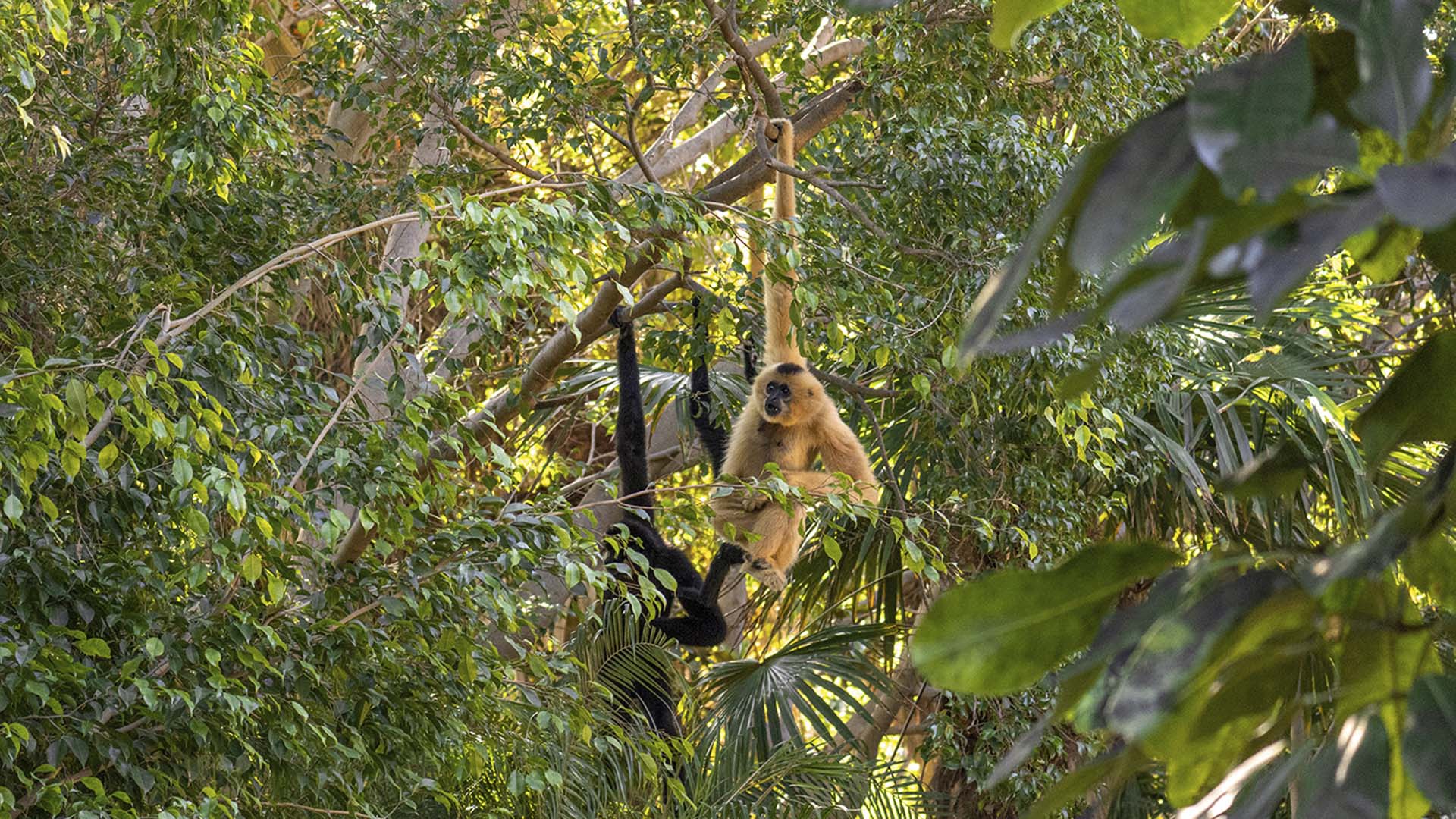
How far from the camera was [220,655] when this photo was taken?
332cm

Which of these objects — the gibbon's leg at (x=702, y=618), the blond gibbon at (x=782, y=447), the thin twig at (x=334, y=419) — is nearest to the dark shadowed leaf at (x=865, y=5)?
the thin twig at (x=334, y=419)

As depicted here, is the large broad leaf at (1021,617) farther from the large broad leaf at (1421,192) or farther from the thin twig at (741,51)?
the thin twig at (741,51)

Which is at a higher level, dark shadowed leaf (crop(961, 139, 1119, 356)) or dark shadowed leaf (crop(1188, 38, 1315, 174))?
dark shadowed leaf (crop(1188, 38, 1315, 174))

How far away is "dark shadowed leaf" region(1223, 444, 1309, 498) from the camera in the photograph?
60 cm

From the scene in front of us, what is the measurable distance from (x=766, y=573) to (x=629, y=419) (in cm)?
98

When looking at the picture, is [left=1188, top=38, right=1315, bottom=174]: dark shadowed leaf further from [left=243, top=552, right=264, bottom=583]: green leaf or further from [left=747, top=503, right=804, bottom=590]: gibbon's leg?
[left=747, top=503, right=804, bottom=590]: gibbon's leg

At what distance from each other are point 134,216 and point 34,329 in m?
0.46

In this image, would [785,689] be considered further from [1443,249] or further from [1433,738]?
[1433,738]

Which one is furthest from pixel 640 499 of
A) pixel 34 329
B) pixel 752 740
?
pixel 34 329

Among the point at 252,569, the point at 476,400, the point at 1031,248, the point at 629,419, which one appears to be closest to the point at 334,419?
the point at 252,569

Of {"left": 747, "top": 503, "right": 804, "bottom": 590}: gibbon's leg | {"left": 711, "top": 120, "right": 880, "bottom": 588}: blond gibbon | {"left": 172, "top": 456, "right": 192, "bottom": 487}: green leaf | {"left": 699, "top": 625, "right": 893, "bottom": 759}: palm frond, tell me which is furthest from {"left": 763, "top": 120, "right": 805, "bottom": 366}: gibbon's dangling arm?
{"left": 172, "top": 456, "right": 192, "bottom": 487}: green leaf

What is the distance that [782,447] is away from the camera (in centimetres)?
576

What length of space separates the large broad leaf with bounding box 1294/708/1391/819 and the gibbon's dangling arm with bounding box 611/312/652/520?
4384mm

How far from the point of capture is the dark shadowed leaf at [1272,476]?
604mm
